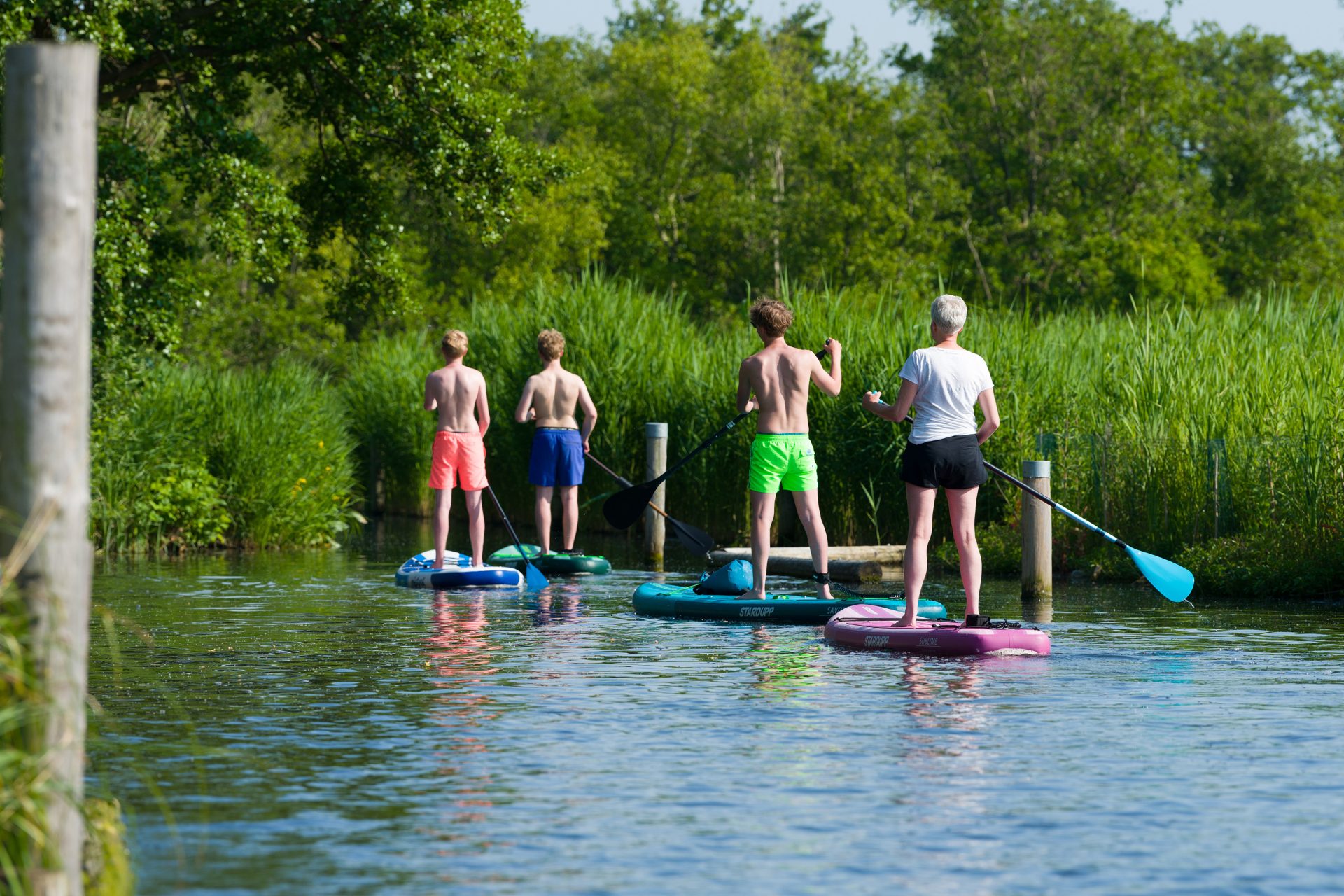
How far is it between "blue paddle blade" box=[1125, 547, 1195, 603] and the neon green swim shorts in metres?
2.13

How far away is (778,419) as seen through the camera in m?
11.7

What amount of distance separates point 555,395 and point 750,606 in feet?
13.5

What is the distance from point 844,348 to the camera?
17781mm

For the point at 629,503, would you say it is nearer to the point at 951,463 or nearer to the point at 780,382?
the point at 780,382

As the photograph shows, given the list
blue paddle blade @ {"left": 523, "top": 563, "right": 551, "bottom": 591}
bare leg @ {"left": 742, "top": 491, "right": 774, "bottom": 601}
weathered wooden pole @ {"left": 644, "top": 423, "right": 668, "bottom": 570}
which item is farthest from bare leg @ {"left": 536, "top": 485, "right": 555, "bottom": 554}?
bare leg @ {"left": 742, "top": 491, "right": 774, "bottom": 601}

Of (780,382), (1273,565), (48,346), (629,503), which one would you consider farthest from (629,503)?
(48,346)

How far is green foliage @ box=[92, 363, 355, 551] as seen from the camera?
1850 cm

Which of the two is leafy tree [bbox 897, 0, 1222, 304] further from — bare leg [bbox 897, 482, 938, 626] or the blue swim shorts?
bare leg [bbox 897, 482, 938, 626]

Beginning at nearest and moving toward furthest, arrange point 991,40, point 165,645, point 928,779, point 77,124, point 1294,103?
point 77,124 → point 928,779 → point 165,645 → point 991,40 → point 1294,103

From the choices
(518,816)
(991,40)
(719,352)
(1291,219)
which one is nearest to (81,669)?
(518,816)

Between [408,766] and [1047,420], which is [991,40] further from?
[408,766]

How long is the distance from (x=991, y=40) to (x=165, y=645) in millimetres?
34569

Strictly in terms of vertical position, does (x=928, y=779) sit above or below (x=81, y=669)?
below

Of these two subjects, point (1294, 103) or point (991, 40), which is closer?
point (991, 40)
